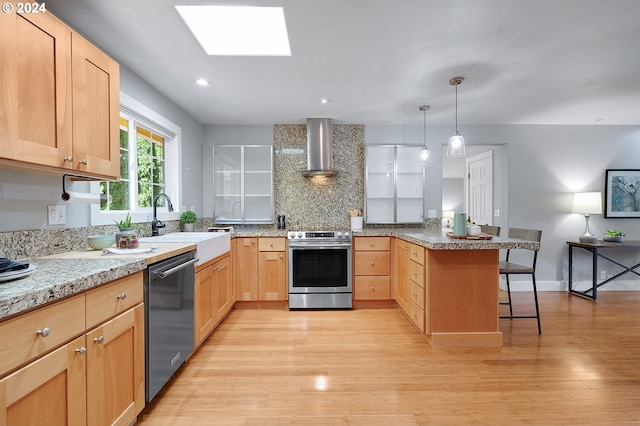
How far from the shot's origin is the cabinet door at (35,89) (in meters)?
1.19

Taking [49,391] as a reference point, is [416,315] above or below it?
below

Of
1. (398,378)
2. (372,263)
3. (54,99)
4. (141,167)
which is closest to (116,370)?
(54,99)

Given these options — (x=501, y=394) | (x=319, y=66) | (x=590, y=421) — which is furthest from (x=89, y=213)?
(x=590, y=421)

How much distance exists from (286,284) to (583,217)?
172 inches

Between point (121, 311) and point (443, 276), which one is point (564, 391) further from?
point (121, 311)

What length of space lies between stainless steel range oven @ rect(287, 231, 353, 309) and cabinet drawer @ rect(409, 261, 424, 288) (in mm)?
833

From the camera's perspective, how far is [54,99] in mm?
1415

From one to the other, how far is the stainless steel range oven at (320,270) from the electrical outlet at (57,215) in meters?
2.11

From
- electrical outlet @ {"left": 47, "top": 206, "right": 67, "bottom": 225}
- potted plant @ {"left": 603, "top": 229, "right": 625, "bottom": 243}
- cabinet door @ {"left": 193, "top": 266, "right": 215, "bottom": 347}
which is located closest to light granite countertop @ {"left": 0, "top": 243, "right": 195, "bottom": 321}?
electrical outlet @ {"left": 47, "top": 206, "right": 67, "bottom": 225}

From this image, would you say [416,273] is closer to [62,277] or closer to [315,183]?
[315,183]

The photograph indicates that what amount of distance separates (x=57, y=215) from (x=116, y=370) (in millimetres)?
1094

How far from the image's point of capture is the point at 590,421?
165 centimetres

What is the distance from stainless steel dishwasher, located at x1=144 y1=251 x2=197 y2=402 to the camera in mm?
1651

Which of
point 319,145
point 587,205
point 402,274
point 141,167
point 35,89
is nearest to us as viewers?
point 35,89
